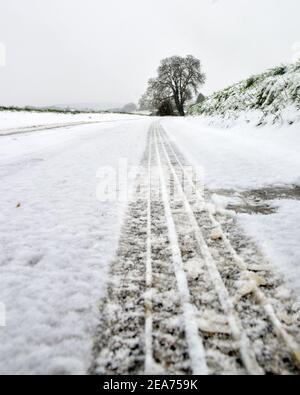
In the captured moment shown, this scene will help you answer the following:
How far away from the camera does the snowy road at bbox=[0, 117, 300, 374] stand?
1610 mm

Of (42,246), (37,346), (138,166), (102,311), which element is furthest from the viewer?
(138,166)

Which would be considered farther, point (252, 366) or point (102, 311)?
point (102, 311)

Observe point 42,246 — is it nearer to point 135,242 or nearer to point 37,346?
point 135,242

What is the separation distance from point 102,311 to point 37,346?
46 cm

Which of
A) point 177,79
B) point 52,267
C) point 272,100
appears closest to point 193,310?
point 52,267

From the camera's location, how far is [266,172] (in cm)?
550

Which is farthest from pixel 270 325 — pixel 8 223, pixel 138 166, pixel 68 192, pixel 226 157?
pixel 226 157

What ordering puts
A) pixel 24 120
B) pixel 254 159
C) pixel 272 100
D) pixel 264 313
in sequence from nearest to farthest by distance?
pixel 264 313 < pixel 254 159 < pixel 272 100 < pixel 24 120

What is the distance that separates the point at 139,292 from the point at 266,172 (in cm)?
435

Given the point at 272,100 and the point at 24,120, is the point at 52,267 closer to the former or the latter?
the point at 272,100

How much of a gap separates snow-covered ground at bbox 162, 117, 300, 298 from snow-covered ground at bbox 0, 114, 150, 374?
1645 millimetres

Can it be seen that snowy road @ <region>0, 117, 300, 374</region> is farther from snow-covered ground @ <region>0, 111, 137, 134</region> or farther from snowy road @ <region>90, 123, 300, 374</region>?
snow-covered ground @ <region>0, 111, 137, 134</region>

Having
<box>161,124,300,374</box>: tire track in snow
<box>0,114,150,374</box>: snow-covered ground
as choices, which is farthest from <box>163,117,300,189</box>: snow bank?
<box>0,114,150,374</box>: snow-covered ground
